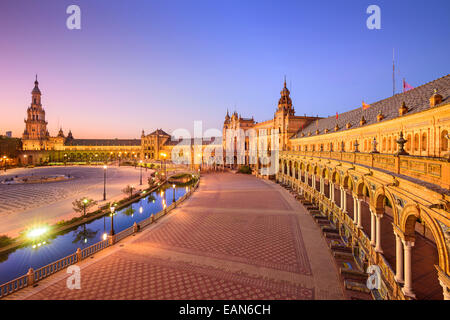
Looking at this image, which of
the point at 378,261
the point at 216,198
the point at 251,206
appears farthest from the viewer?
the point at 216,198

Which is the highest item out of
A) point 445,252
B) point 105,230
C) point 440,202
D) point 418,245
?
point 440,202

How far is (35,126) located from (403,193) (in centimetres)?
15560

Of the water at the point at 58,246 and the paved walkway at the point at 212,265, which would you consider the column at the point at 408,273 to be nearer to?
the paved walkway at the point at 212,265

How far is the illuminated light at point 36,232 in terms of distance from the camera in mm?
18378

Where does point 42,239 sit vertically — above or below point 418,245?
below

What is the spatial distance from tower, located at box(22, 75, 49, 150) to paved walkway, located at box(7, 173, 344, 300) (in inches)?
5345

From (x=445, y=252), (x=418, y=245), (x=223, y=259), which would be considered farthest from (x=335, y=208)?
(x=445, y=252)

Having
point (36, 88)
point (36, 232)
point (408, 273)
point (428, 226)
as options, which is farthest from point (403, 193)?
point (36, 88)

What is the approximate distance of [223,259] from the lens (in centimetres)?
1370

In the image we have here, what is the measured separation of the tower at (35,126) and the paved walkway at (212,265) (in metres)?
136

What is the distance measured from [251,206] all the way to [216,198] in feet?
21.3

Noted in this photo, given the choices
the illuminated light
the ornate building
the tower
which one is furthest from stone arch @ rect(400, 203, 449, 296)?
the tower

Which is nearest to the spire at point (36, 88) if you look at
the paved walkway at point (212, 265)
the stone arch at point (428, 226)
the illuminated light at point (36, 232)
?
the illuminated light at point (36, 232)

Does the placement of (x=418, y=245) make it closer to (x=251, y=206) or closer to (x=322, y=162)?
(x=322, y=162)
